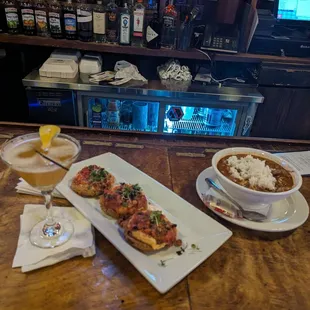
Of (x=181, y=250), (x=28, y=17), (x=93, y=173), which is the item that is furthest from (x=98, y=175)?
(x=28, y=17)

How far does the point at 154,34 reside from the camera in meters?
2.20

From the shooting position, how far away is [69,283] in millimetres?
656

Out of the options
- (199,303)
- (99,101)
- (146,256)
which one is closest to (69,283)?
(146,256)

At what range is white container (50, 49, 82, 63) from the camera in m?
2.27

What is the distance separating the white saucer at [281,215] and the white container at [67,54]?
5.51 ft

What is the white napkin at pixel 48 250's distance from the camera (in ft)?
2.26

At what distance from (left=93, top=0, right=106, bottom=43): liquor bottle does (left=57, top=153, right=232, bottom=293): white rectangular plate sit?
4.83 ft

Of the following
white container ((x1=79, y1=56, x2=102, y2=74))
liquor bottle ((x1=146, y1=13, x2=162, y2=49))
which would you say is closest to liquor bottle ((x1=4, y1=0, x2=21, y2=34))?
white container ((x1=79, y1=56, x2=102, y2=74))

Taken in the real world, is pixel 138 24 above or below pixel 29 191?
above

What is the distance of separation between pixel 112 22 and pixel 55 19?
398 mm

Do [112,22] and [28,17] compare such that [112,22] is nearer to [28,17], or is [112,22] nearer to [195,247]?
[28,17]

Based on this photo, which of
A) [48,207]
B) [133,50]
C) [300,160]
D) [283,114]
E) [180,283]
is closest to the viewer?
[180,283]

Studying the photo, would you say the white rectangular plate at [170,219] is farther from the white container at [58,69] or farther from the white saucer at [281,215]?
the white container at [58,69]

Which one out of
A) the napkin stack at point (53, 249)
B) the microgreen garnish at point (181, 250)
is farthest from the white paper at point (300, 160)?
the napkin stack at point (53, 249)
